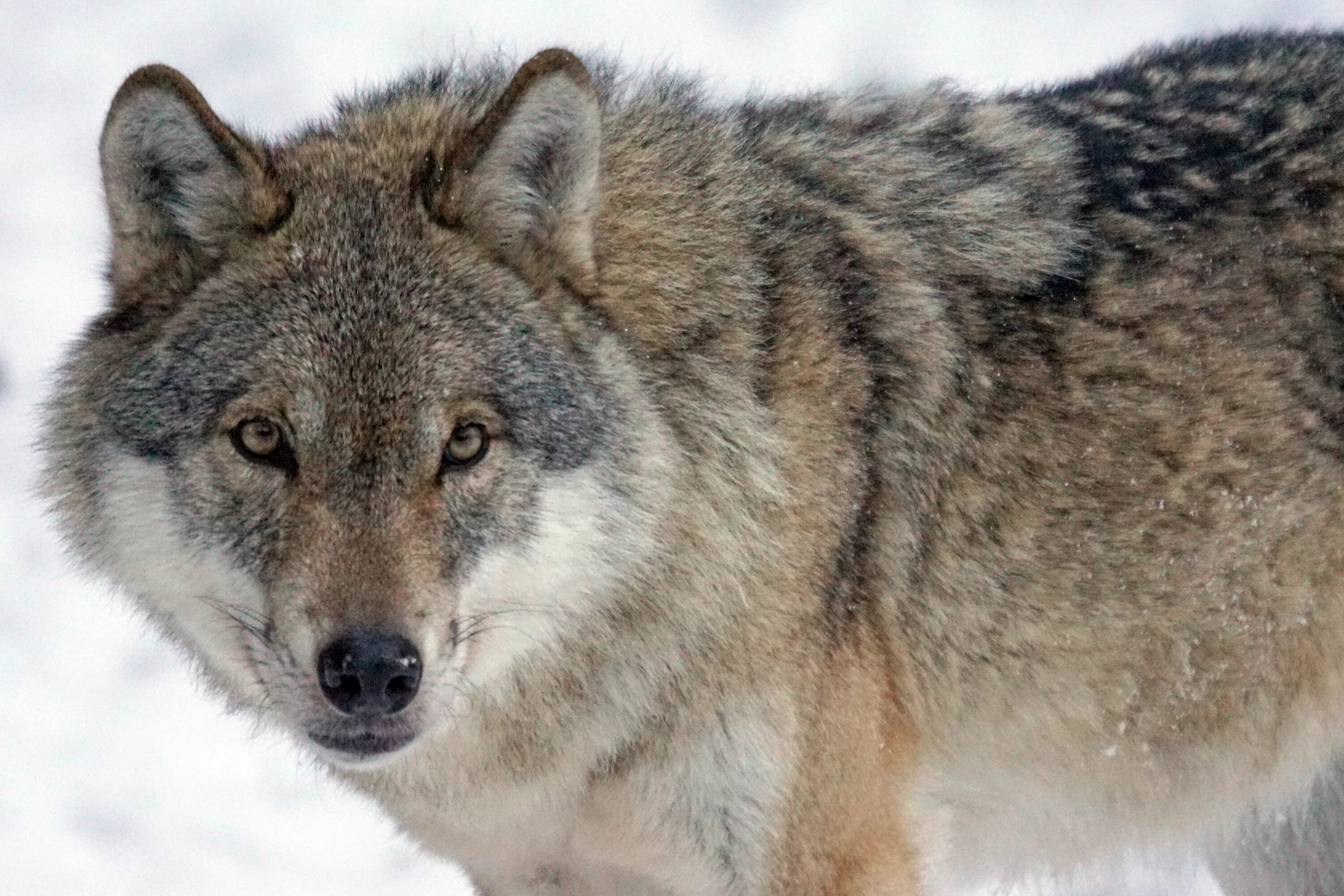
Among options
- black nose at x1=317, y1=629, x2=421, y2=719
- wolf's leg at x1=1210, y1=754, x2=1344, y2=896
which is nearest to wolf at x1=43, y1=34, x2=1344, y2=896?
black nose at x1=317, y1=629, x2=421, y2=719

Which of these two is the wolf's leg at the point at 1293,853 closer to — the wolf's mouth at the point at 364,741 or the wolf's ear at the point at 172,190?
the wolf's mouth at the point at 364,741

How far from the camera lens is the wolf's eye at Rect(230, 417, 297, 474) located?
2.99 meters

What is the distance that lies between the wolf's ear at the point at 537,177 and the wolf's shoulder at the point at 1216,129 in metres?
1.42

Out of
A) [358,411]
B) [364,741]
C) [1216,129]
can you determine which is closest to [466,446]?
[358,411]

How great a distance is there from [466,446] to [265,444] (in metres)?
0.39

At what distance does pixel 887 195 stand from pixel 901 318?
382mm

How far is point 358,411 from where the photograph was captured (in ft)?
9.71

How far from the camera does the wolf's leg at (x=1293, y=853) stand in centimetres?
430

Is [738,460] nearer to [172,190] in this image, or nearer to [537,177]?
[537,177]

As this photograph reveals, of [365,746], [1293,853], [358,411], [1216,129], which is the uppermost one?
[1216,129]

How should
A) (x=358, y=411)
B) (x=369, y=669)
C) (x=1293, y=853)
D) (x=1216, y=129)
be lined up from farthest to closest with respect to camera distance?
(x=1293, y=853) → (x=1216, y=129) → (x=358, y=411) → (x=369, y=669)

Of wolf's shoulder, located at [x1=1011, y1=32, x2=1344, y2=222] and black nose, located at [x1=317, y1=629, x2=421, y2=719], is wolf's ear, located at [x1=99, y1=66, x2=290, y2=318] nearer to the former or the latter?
black nose, located at [x1=317, y1=629, x2=421, y2=719]

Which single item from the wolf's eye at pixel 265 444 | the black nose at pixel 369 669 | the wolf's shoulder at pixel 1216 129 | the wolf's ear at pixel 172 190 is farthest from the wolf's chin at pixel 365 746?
the wolf's shoulder at pixel 1216 129

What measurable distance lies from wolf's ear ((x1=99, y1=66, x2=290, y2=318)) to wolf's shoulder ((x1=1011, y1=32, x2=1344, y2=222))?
6.89 feet
